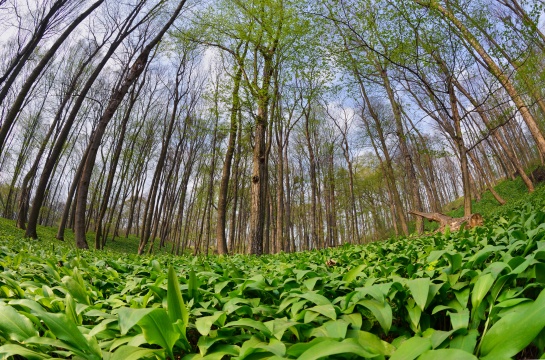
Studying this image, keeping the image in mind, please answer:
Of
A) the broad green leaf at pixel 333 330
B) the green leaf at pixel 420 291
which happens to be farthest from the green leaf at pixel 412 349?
the green leaf at pixel 420 291

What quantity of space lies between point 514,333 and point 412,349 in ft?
0.83

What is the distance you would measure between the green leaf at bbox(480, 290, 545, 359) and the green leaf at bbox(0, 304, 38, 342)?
1.41m

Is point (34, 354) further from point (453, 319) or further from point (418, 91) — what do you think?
point (418, 91)

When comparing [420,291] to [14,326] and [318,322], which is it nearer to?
[318,322]

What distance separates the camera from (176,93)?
53.3 feet

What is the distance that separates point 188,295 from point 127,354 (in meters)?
0.73

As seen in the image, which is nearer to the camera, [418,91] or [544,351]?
[544,351]

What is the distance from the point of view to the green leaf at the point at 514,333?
0.73 m

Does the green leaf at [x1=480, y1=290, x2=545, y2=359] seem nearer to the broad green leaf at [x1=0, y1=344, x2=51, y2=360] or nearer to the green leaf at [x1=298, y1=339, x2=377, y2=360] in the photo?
the green leaf at [x1=298, y1=339, x2=377, y2=360]

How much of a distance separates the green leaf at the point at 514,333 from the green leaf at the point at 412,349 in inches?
5.3

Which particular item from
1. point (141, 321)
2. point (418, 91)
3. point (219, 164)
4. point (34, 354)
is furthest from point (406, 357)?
point (219, 164)

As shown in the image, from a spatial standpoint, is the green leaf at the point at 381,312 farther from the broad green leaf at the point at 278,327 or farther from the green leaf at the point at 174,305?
the green leaf at the point at 174,305

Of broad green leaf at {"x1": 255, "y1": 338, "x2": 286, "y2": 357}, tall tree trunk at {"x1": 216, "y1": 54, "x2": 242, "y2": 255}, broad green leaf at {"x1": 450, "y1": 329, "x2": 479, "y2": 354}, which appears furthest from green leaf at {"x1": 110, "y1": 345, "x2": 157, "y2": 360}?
tall tree trunk at {"x1": 216, "y1": 54, "x2": 242, "y2": 255}

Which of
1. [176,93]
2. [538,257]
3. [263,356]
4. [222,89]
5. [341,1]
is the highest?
[176,93]
